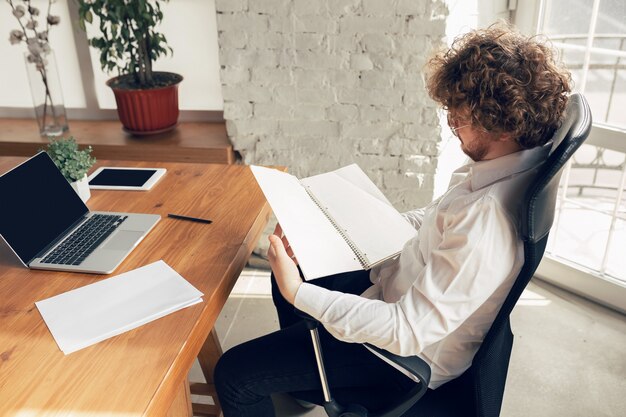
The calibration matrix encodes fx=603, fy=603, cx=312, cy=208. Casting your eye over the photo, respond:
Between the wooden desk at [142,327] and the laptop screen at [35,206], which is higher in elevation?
the laptop screen at [35,206]

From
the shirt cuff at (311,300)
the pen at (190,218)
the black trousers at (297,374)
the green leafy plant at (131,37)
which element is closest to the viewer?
the shirt cuff at (311,300)

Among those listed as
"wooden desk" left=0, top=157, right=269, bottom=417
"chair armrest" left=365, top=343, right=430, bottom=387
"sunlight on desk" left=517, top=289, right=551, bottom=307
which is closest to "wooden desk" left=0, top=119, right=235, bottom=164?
"wooden desk" left=0, top=157, right=269, bottom=417

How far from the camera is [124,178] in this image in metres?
1.88

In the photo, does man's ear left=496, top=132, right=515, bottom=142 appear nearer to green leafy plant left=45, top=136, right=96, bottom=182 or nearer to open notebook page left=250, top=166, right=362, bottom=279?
open notebook page left=250, top=166, right=362, bottom=279

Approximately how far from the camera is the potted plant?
7.83 feet

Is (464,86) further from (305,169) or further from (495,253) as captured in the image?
(305,169)

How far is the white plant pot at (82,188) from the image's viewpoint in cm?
167

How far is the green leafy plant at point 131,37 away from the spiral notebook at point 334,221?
124cm

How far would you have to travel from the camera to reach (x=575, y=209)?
2.62 meters

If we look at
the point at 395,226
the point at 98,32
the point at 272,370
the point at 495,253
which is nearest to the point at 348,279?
the point at 395,226

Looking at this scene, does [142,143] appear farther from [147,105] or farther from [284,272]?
[284,272]

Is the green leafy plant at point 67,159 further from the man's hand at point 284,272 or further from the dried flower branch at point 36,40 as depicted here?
the dried flower branch at point 36,40

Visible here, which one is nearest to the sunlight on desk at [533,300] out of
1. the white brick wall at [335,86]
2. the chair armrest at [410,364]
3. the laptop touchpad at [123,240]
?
the white brick wall at [335,86]

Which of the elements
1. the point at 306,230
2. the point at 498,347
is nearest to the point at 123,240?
the point at 306,230
